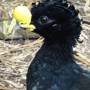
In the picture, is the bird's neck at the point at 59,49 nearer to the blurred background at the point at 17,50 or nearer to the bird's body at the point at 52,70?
the bird's body at the point at 52,70

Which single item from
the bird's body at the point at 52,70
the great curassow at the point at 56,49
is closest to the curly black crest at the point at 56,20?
the great curassow at the point at 56,49

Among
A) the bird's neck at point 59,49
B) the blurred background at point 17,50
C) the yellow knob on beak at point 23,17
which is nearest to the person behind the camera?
the yellow knob on beak at point 23,17

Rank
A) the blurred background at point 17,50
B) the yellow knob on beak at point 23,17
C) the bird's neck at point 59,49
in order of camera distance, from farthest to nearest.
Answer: the blurred background at point 17,50 < the bird's neck at point 59,49 < the yellow knob on beak at point 23,17

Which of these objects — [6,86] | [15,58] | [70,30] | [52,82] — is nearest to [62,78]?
[52,82]

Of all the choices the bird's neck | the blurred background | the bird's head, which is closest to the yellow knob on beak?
the bird's head

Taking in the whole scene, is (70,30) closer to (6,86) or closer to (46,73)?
(46,73)

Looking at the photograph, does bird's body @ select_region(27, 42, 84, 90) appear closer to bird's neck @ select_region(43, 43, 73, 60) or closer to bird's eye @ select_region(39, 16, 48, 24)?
bird's neck @ select_region(43, 43, 73, 60)

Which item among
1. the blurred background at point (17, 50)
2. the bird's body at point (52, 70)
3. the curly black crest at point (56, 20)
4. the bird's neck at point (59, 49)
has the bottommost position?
the blurred background at point (17, 50)

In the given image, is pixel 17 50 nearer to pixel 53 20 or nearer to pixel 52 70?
pixel 52 70
